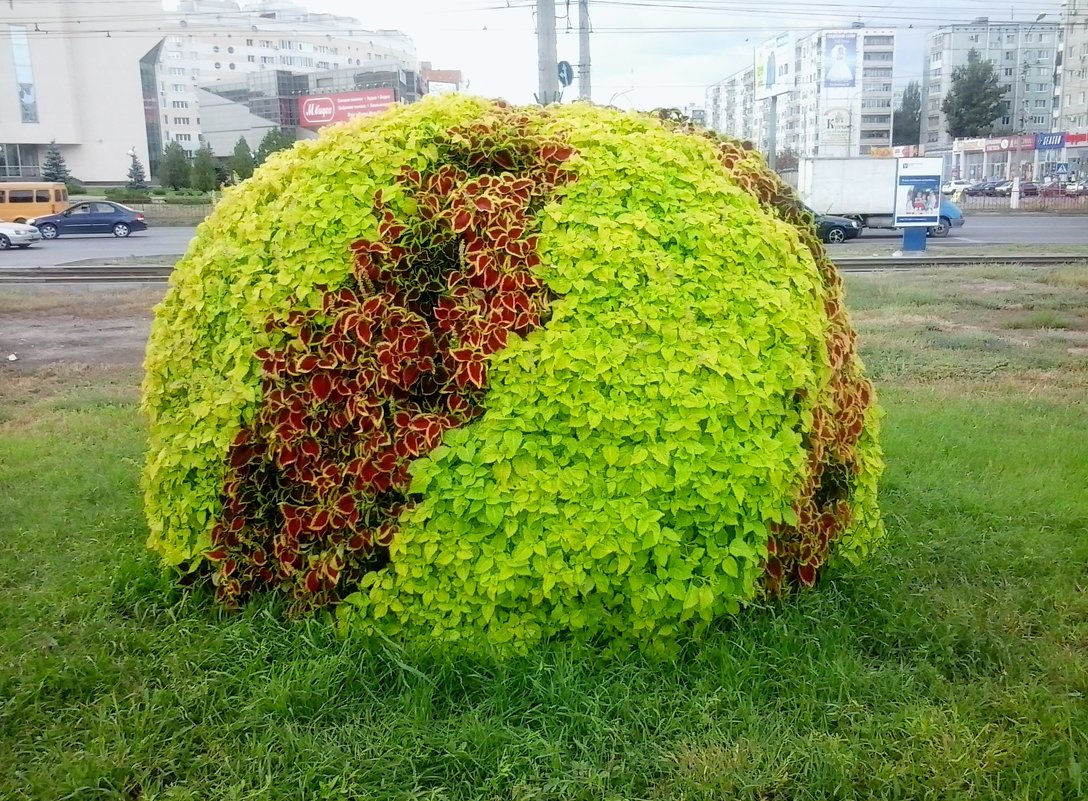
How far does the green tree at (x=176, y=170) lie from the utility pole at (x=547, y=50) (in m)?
35.2

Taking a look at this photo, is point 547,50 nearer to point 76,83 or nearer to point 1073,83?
point 76,83

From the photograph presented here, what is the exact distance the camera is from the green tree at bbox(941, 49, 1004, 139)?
60.3 m

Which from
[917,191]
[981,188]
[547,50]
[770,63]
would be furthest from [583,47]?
[981,188]

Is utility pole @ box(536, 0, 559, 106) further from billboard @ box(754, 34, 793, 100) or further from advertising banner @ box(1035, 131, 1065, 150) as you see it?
advertising banner @ box(1035, 131, 1065, 150)

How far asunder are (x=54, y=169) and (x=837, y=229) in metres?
41.0

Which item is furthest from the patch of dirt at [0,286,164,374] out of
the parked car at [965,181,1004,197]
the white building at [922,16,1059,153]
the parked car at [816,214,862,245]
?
the white building at [922,16,1059,153]

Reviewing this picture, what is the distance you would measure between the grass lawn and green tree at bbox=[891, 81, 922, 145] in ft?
268

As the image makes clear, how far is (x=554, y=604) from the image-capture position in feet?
10.9

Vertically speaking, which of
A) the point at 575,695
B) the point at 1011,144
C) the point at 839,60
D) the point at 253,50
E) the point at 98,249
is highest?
the point at 253,50

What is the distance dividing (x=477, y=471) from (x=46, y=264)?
66.0 ft

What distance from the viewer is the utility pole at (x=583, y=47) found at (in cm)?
1947

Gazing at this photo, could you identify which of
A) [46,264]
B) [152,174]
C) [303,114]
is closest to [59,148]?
[152,174]

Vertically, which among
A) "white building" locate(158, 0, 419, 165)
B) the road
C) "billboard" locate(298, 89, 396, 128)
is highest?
"white building" locate(158, 0, 419, 165)

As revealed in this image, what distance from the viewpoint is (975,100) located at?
61.0 m
